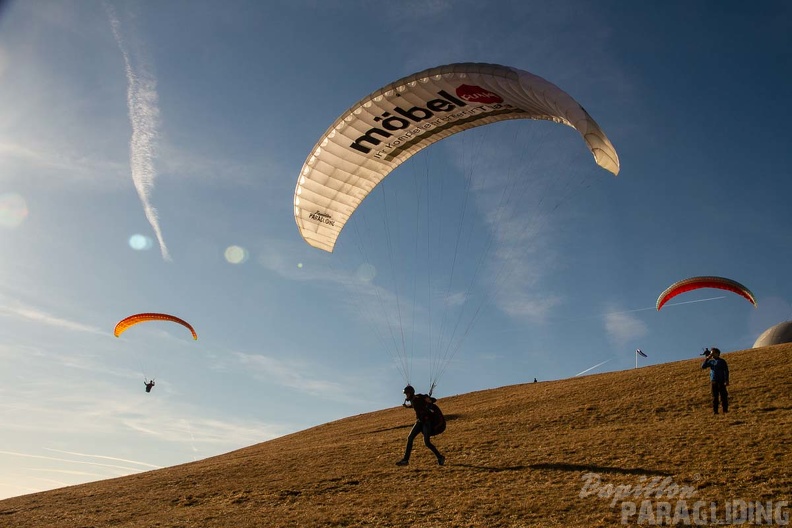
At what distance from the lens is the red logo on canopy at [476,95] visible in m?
16.4

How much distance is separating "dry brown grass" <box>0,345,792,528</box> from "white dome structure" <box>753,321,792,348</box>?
57.3 feet

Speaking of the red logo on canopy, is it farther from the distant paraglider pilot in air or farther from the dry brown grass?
the dry brown grass

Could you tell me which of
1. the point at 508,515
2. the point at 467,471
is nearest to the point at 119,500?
the point at 467,471

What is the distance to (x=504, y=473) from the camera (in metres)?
13.6

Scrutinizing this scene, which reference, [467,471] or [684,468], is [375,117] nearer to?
[467,471]

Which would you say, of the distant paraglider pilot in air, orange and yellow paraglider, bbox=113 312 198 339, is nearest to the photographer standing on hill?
the distant paraglider pilot in air

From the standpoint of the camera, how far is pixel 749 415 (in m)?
16.3

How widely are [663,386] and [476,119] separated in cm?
1407

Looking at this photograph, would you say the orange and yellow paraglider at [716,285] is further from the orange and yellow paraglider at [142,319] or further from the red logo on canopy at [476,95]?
the orange and yellow paraglider at [142,319]

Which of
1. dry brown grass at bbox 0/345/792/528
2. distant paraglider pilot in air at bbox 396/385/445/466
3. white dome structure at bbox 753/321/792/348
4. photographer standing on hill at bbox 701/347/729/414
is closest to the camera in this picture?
dry brown grass at bbox 0/345/792/528

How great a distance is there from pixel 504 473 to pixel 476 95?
1030 cm

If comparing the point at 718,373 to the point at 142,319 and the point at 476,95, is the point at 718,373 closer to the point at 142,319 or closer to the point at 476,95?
the point at 476,95

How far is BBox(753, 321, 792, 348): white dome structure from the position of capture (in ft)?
129

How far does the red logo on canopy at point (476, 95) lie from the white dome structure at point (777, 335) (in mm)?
33634
